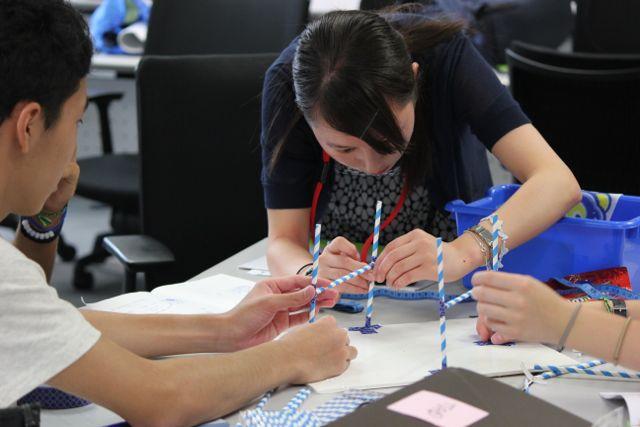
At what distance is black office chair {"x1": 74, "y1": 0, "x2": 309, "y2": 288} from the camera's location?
2662 mm

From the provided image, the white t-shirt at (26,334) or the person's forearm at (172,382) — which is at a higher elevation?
the white t-shirt at (26,334)

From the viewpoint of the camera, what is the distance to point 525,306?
1201 mm

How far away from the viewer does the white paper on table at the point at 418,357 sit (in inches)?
50.1

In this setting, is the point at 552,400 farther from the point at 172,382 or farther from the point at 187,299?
the point at 187,299

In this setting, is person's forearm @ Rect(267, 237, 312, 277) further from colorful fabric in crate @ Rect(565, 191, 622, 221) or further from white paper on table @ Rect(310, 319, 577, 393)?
colorful fabric in crate @ Rect(565, 191, 622, 221)

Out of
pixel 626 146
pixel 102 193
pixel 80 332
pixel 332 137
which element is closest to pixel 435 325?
pixel 332 137

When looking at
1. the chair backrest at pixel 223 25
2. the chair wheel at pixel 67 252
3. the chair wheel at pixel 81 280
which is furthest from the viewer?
the chair wheel at pixel 67 252

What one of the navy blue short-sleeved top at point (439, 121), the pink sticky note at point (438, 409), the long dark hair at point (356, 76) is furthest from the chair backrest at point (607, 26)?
the pink sticky note at point (438, 409)

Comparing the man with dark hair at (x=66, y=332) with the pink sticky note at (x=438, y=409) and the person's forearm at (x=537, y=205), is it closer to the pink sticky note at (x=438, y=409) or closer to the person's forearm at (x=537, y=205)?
the pink sticky note at (x=438, y=409)

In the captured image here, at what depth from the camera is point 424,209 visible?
6.16ft

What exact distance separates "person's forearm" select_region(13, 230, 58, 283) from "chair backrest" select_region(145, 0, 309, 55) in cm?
114

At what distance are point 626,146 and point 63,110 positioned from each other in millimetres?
2163

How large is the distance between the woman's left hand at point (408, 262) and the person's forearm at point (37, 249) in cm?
69

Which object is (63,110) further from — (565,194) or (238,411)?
(565,194)
